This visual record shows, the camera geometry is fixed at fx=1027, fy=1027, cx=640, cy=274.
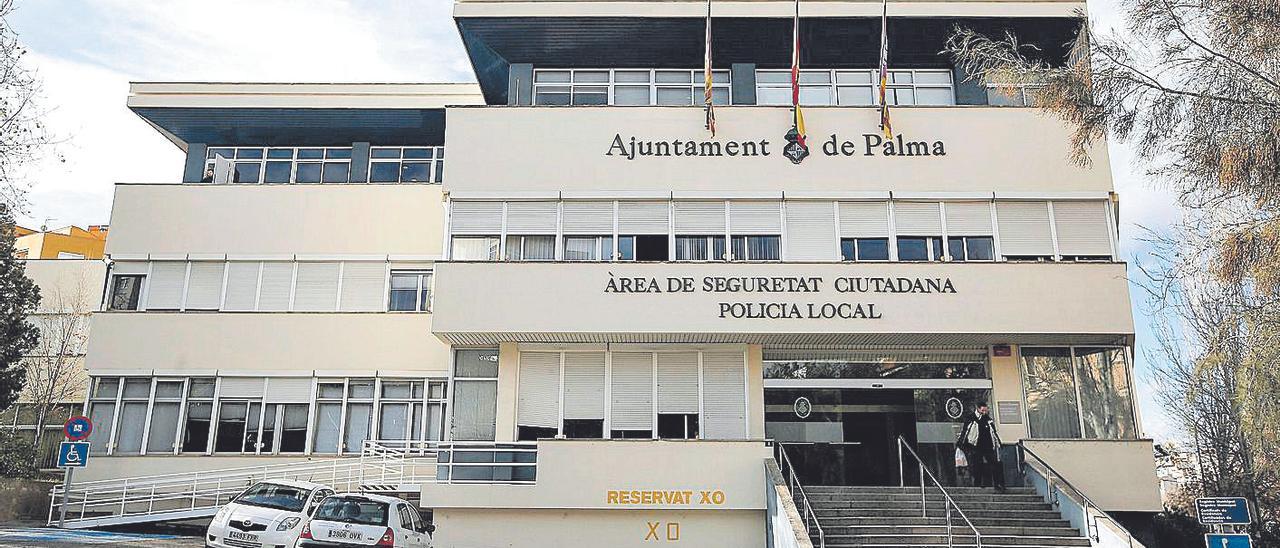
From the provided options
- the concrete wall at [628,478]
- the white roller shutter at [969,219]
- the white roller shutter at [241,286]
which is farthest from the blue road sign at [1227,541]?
the white roller shutter at [241,286]

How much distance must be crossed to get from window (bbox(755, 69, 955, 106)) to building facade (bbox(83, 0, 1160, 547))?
0.22 ft

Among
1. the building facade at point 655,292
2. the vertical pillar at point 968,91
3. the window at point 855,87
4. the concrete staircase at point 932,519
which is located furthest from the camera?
the window at point 855,87

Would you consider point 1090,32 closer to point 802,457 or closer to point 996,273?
point 996,273

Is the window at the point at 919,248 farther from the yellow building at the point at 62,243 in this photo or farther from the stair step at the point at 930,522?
the yellow building at the point at 62,243

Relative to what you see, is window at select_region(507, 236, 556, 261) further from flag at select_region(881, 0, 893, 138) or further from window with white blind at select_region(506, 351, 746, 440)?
flag at select_region(881, 0, 893, 138)

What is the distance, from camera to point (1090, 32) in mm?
13523

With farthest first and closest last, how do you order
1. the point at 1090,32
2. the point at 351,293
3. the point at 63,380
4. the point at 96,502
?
1. the point at 63,380
2. the point at 351,293
3. the point at 96,502
4. the point at 1090,32

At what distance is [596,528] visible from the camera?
58.2 feet

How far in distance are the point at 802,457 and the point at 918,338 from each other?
3.07 metres

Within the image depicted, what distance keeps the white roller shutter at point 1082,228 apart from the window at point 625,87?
709cm

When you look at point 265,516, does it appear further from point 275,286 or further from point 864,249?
point 864,249

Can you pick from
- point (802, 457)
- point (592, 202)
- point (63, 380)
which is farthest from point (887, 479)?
point (63, 380)

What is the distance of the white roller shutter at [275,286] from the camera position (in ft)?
72.5

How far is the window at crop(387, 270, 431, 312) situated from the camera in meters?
22.1
